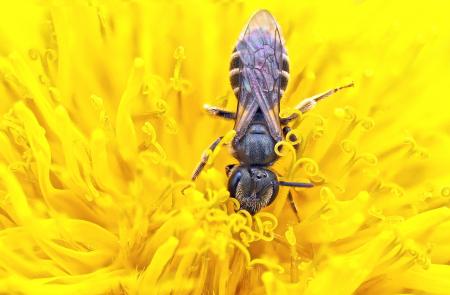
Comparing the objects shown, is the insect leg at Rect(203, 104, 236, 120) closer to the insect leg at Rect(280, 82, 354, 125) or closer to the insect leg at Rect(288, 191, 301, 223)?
the insect leg at Rect(280, 82, 354, 125)

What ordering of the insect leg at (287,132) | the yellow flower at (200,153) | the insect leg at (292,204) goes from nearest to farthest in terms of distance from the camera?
the yellow flower at (200,153), the insect leg at (292,204), the insect leg at (287,132)

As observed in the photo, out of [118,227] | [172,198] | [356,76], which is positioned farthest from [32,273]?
[356,76]

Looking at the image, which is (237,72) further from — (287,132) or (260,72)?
(287,132)

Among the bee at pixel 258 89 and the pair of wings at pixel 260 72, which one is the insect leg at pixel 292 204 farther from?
the pair of wings at pixel 260 72

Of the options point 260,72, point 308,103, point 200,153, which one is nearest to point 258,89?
point 260,72

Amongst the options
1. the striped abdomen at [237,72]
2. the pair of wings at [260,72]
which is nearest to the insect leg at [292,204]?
the pair of wings at [260,72]

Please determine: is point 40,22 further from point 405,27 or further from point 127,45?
point 405,27

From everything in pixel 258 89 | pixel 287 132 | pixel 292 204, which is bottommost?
pixel 292 204
